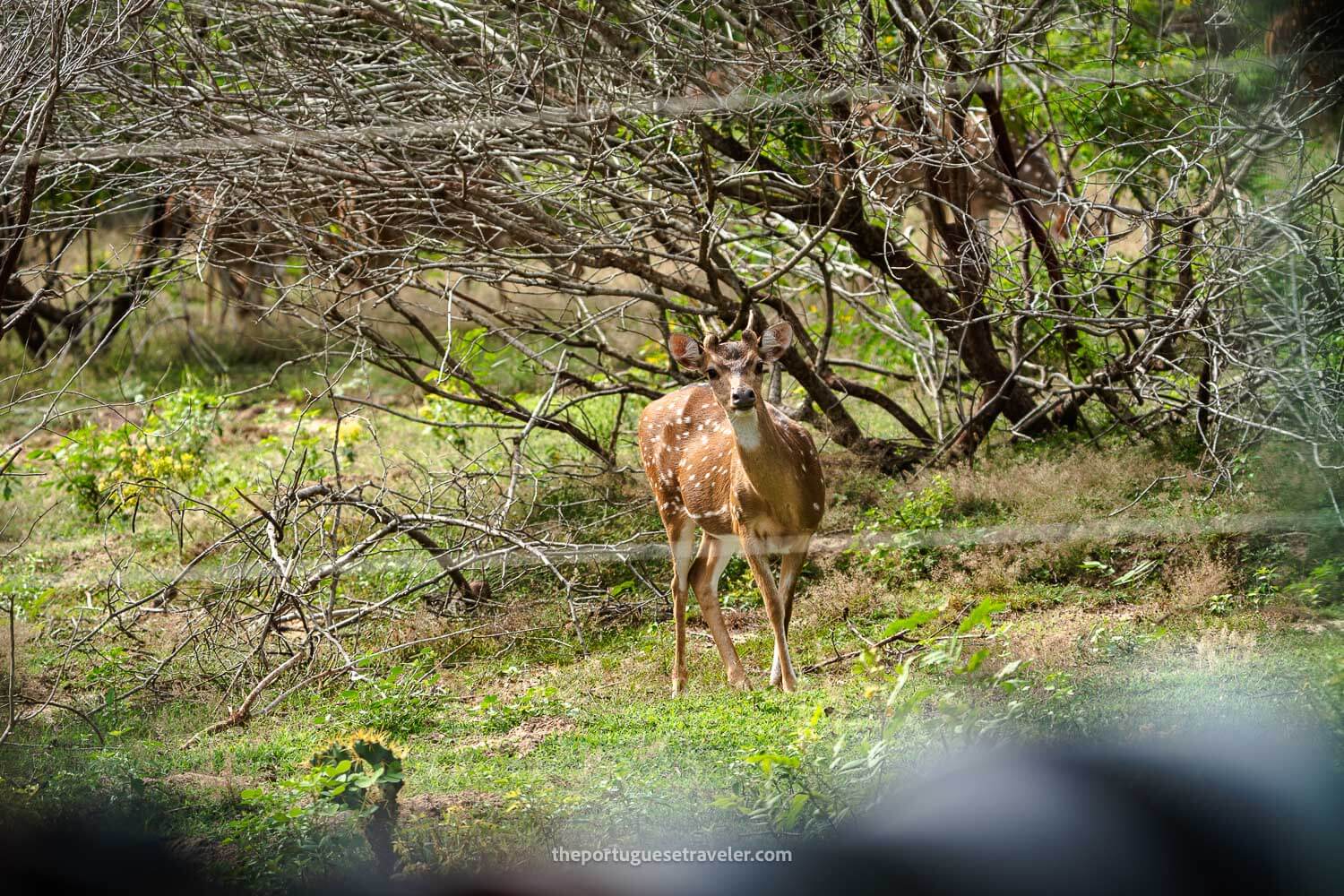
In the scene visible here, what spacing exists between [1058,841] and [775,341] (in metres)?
3.53

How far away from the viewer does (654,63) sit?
26.0ft

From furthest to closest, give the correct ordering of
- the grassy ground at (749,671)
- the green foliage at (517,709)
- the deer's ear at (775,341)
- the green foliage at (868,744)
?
the deer's ear at (775,341) → the green foliage at (517,709) → the grassy ground at (749,671) → the green foliage at (868,744)

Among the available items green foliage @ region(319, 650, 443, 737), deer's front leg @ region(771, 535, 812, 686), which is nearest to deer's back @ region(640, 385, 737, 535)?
deer's front leg @ region(771, 535, 812, 686)

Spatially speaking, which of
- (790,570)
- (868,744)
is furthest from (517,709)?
(868,744)

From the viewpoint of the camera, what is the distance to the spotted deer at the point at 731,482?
6316mm

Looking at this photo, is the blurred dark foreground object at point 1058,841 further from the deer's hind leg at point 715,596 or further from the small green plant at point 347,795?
the deer's hind leg at point 715,596

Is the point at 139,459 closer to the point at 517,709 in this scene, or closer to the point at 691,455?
the point at 691,455

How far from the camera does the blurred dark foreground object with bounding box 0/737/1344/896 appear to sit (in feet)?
10.9

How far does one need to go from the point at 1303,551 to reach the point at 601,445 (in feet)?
20.1

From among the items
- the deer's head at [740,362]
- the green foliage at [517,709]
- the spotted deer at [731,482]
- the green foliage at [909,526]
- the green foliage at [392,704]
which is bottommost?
the green foliage at [517,709]

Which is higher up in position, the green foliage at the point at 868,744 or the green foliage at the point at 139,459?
the green foliage at the point at 139,459

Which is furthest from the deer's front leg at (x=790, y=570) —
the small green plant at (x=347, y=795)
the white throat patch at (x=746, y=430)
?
the small green plant at (x=347, y=795)

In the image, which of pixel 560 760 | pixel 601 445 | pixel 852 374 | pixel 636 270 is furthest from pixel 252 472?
pixel 560 760

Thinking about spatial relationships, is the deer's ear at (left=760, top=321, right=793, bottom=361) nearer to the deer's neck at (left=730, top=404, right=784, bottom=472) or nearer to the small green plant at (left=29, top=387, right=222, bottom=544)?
the deer's neck at (left=730, top=404, right=784, bottom=472)
